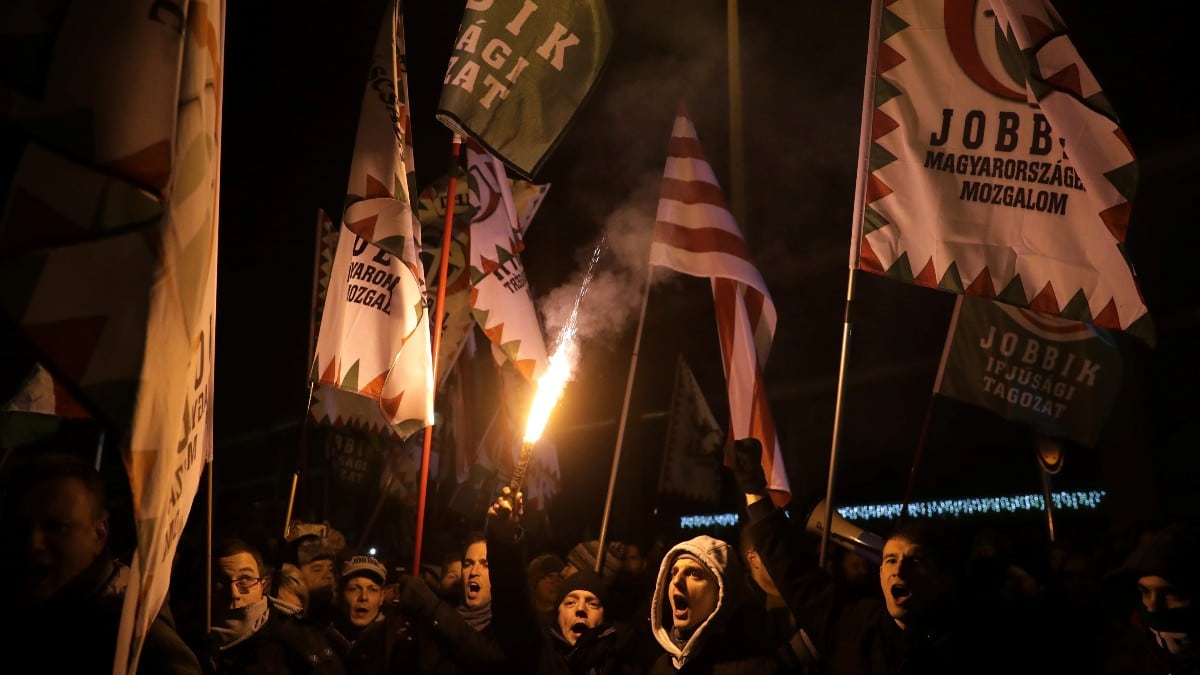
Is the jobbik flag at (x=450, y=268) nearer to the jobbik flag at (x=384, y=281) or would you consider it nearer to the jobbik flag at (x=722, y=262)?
the jobbik flag at (x=722, y=262)

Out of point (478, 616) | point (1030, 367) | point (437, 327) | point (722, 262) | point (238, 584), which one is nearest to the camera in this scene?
point (238, 584)

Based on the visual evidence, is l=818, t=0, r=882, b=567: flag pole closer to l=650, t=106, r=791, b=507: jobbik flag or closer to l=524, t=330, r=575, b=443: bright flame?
l=524, t=330, r=575, b=443: bright flame

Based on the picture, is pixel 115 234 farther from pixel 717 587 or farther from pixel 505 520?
pixel 717 587

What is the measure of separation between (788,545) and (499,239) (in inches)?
178

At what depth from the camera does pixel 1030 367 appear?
659cm

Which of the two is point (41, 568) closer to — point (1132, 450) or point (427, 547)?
point (427, 547)

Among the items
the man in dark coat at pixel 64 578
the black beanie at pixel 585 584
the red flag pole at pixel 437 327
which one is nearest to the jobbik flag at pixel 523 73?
the red flag pole at pixel 437 327

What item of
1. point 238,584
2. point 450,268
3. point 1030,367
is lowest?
point 238,584

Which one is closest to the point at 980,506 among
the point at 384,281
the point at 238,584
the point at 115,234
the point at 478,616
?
the point at 478,616

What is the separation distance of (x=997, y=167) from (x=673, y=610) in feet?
8.06

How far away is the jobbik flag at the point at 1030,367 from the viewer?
6.46 meters

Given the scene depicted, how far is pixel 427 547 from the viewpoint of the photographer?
323 inches

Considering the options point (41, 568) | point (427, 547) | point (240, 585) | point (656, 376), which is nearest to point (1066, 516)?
point (427, 547)

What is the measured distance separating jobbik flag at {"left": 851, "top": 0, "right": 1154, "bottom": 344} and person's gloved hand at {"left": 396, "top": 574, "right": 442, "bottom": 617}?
233cm
